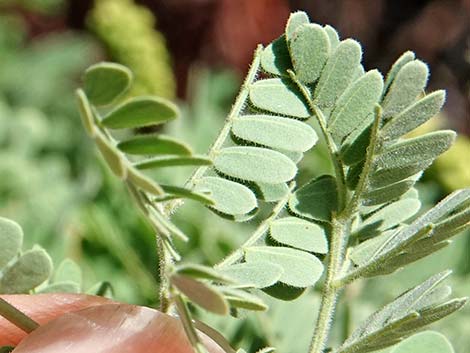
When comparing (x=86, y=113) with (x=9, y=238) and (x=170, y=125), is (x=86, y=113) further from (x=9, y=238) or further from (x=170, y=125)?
(x=170, y=125)

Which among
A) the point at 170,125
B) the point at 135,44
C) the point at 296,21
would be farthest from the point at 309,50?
the point at 135,44

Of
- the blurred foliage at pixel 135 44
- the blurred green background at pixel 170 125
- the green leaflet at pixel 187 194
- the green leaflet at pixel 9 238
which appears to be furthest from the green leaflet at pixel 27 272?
the blurred foliage at pixel 135 44

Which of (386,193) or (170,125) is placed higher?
(386,193)

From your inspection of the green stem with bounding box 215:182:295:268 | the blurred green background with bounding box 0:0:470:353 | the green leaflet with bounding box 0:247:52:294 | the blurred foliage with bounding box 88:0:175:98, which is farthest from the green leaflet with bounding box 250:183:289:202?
the blurred foliage with bounding box 88:0:175:98

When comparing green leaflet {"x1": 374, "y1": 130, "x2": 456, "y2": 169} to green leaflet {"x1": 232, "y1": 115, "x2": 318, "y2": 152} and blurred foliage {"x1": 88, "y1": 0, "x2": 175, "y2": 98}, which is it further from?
blurred foliage {"x1": 88, "y1": 0, "x2": 175, "y2": 98}

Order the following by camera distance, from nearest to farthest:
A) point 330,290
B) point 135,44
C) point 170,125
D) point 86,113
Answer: point 86,113, point 330,290, point 170,125, point 135,44

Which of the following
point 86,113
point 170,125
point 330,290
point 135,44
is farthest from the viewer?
point 135,44

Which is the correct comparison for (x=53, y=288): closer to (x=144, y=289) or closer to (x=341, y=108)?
(x=341, y=108)

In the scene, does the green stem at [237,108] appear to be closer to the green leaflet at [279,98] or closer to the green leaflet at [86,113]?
the green leaflet at [279,98]
